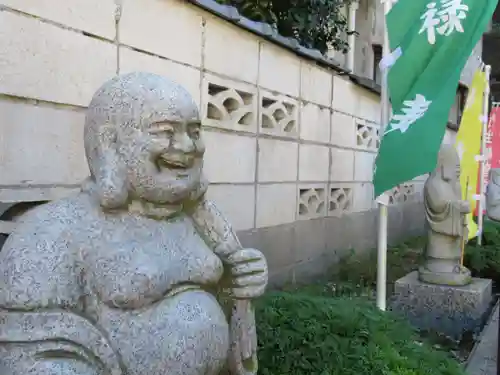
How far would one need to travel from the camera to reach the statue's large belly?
6.51 ft

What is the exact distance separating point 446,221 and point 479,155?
2170 mm

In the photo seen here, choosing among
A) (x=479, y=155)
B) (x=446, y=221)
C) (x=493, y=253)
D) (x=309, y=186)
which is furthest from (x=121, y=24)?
(x=493, y=253)

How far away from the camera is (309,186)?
7309 mm

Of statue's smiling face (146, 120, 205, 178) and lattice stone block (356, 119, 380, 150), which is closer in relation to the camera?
statue's smiling face (146, 120, 205, 178)

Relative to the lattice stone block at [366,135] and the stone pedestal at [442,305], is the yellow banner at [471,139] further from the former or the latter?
the stone pedestal at [442,305]

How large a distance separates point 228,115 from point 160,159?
3.43m

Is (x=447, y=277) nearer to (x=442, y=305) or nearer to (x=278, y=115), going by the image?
(x=442, y=305)

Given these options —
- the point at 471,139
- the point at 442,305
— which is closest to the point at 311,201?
the point at 442,305

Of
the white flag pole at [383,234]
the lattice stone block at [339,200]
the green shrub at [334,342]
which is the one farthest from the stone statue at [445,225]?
the green shrub at [334,342]

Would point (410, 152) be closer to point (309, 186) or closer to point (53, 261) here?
point (309, 186)

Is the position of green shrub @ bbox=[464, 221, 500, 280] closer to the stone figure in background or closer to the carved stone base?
the carved stone base

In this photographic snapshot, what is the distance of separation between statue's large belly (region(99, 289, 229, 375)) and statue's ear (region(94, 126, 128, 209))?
1.24ft

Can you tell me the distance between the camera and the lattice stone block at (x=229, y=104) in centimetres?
512

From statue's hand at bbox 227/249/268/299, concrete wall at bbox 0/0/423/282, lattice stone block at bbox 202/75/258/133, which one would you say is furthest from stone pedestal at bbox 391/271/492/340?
statue's hand at bbox 227/249/268/299
